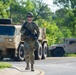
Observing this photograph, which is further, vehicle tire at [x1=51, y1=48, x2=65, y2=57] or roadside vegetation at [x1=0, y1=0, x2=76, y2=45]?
roadside vegetation at [x1=0, y1=0, x2=76, y2=45]

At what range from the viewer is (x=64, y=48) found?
4147cm

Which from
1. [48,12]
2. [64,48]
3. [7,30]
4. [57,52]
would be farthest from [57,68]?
[48,12]

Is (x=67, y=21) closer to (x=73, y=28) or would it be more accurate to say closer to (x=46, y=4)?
(x=73, y=28)

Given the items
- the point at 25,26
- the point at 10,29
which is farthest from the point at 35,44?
the point at 10,29

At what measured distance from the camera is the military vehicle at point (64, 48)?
135 ft

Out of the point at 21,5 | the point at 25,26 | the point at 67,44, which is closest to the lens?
the point at 25,26

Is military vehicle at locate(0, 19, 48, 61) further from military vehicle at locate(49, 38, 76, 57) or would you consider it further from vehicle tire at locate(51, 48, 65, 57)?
military vehicle at locate(49, 38, 76, 57)

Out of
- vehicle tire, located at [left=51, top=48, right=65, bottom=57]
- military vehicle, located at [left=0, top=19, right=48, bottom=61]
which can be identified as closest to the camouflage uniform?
military vehicle, located at [left=0, top=19, right=48, bottom=61]

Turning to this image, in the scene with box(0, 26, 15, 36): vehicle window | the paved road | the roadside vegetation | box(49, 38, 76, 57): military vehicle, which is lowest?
the paved road

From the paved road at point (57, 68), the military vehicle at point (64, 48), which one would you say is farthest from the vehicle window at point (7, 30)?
the military vehicle at point (64, 48)

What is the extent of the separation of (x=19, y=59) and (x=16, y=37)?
1295mm

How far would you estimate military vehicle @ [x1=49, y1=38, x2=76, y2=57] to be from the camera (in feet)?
135

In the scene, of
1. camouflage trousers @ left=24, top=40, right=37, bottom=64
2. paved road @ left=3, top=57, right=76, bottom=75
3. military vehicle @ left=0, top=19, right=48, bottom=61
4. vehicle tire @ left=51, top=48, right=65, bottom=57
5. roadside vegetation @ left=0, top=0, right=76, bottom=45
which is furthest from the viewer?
roadside vegetation @ left=0, top=0, right=76, bottom=45

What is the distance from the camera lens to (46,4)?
73.1m
